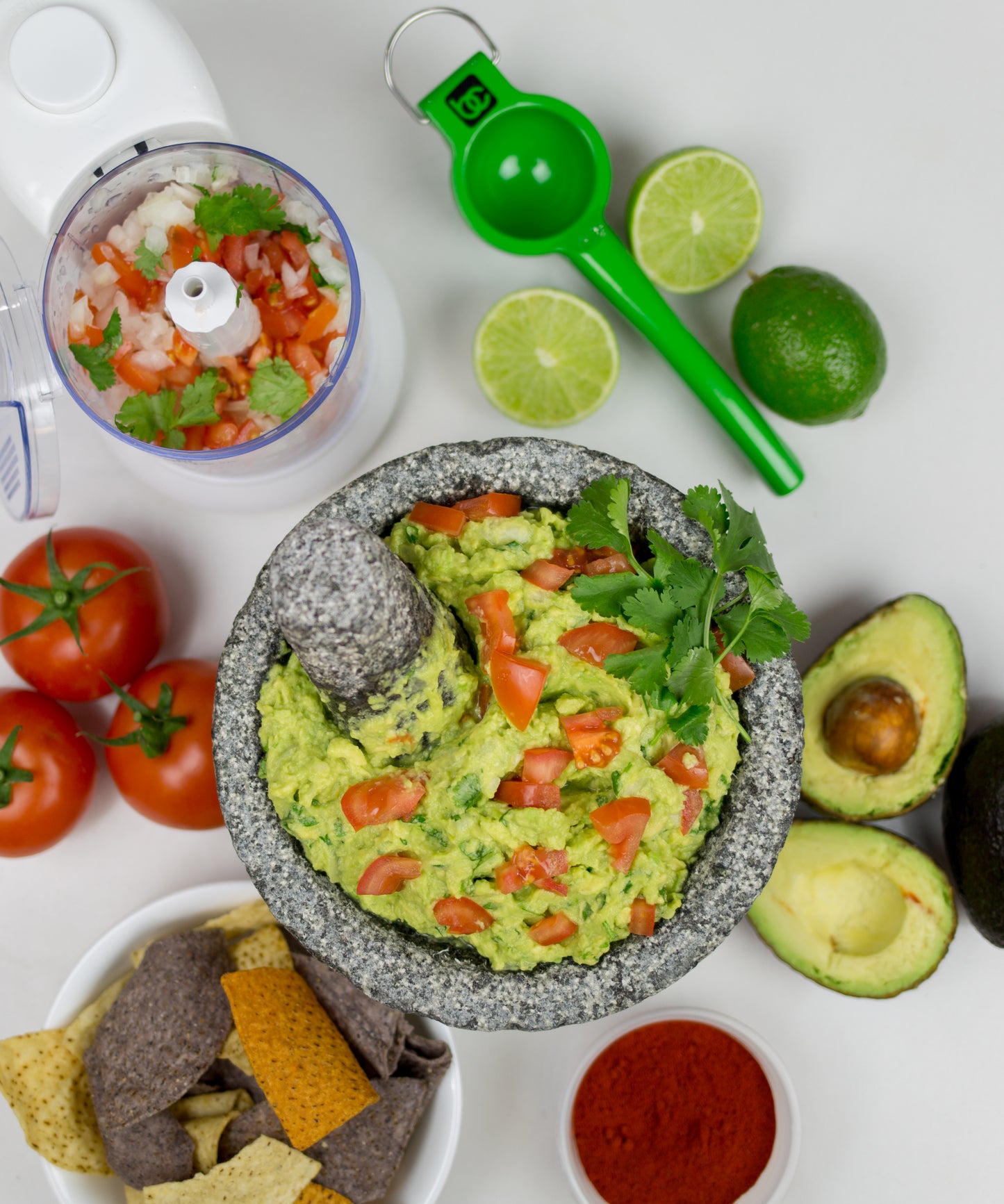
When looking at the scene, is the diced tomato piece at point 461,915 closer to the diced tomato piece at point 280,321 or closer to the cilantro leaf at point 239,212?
the diced tomato piece at point 280,321

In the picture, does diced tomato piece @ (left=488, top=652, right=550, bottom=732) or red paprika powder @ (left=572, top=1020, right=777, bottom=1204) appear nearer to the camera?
diced tomato piece @ (left=488, top=652, right=550, bottom=732)

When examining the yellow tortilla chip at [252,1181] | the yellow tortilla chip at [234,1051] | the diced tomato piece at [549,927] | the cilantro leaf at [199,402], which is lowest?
the yellow tortilla chip at [252,1181]

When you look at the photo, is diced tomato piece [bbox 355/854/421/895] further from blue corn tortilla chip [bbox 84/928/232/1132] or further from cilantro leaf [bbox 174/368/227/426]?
cilantro leaf [bbox 174/368/227/426]

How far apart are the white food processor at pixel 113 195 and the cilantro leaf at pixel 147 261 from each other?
0.09 metres

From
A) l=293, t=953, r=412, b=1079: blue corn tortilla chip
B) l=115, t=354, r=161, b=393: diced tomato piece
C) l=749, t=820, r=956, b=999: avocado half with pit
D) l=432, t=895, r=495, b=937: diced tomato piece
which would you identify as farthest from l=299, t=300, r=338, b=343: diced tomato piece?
l=749, t=820, r=956, b=999: avocado half with pit

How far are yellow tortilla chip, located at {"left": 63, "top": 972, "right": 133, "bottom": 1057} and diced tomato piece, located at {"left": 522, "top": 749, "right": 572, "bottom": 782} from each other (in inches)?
36.8

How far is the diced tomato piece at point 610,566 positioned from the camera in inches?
52.3

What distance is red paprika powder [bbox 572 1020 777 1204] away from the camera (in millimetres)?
1745

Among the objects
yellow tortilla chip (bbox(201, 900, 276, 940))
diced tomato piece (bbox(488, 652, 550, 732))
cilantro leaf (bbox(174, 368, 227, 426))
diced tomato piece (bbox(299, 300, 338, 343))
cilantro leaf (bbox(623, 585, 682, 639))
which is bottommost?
yellow tortilla chip (bbox(201, 900, 276, 940))

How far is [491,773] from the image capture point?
1.20 metres

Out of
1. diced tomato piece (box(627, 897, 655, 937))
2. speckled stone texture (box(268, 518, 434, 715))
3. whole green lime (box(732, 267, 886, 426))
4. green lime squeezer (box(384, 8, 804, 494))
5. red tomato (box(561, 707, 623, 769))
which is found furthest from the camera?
green lime squeezer (box(384, 8, 804, 494))

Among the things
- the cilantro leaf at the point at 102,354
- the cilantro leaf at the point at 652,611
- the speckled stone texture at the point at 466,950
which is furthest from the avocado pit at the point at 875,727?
the cilantro leaf at the point at 102,354

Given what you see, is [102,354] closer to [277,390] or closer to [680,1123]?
[277,390]

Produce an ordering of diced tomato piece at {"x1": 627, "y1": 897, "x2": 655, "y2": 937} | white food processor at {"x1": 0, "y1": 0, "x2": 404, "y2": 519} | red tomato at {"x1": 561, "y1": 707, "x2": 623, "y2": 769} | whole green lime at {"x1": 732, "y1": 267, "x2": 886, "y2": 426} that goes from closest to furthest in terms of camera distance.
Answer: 1. red tomato at {"x1": 561, "y1": 707, "x2": 623, "y2": 769}
2. diced tomato piece at {"x1": 627, "y1": 897, "x2": 655, "y2": 937}
3. white food processor at {"x1": 0, "y1": 0, "x2": 404, "y2": 519}
4. whole green lime at {"x1": 732, "y1": 267, "x2": 886, "y2": 426}
